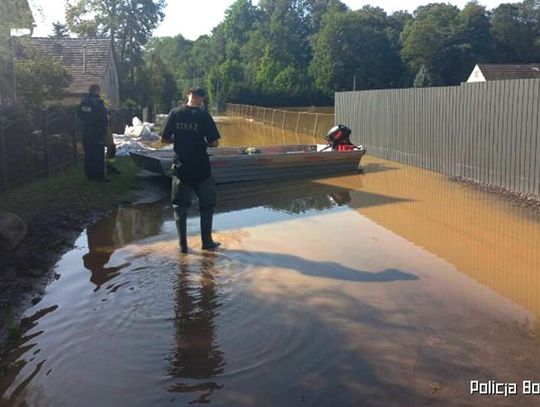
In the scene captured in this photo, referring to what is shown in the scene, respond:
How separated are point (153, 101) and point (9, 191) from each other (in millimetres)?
40244

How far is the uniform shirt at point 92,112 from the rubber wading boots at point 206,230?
555cm

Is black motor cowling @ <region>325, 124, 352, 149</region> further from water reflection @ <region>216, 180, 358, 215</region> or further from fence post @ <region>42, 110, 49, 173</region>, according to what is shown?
fence post @ <region>42, 110, 49, 173</region>

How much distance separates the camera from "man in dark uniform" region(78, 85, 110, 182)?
12.6 m

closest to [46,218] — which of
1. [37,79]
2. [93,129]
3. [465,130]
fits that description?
[93,129]

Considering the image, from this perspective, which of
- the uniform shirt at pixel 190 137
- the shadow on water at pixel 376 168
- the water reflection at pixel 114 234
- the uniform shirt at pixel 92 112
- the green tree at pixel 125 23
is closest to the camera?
the water reflection at pixel 114 234

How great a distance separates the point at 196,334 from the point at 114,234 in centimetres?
438

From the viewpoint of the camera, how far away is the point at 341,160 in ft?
54.0

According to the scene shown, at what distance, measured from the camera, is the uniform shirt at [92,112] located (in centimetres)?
1259

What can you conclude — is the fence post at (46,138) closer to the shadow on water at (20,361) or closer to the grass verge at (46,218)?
the grass verge at (46,218)

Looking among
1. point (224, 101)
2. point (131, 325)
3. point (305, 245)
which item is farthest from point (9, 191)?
point (224, 101)

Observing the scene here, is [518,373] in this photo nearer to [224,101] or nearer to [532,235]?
[532,235]

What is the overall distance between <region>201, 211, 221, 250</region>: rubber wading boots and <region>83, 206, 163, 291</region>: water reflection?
42.5 inches

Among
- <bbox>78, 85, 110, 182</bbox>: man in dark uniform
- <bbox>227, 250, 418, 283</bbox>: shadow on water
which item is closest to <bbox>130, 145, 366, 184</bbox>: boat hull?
<bbox>78, 85, 110, 182</bbox>: man in dark uniform

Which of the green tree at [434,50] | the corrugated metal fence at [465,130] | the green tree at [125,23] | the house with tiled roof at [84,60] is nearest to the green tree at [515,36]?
the green tree at [434,50]
